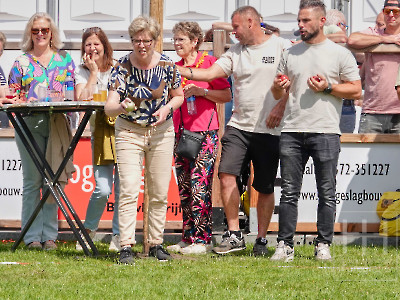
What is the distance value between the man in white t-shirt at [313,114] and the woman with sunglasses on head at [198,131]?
2.50 ft

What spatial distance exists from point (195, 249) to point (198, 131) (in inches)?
40.5

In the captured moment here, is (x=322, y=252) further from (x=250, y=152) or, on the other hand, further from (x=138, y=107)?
(x=138, y=107)

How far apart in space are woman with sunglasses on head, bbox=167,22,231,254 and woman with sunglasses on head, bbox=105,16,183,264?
2.33ft

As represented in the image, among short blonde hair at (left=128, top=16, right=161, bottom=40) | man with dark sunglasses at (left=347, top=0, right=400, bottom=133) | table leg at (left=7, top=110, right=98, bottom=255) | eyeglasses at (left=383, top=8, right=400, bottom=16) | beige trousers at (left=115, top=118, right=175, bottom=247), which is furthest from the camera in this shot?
eyeglasses at (left=383, top=8, right=400, bottom=16)

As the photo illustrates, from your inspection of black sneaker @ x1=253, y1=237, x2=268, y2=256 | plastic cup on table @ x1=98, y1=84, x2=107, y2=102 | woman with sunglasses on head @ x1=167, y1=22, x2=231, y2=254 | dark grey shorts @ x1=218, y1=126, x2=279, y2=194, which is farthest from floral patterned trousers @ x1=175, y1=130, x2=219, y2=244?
plastic cup on table @ x1=98, y1=84, x2=107, y2=102

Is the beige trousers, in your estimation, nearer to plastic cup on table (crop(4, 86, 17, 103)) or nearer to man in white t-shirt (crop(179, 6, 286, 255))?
man in white t-shirt (crop(179, 6, 286, 255))

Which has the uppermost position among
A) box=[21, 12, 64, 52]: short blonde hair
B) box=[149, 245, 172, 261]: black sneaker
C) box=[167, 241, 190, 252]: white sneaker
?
box=[21, 12, 64, 52]: short blonde hair

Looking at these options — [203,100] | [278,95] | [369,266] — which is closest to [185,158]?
[203,100]

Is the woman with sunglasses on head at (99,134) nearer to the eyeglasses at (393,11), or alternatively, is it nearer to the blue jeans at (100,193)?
the blue jeans at (100,193)

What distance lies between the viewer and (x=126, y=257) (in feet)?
24.3

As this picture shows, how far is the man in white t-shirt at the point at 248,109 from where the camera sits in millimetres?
8078

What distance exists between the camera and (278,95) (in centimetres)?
781

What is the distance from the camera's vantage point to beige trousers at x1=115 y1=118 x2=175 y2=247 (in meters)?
7.43

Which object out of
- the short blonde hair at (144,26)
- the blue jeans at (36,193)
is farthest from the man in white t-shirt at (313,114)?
the blue jeans at (36,193)
